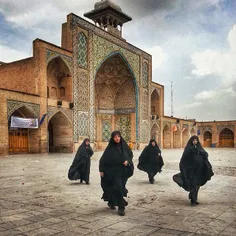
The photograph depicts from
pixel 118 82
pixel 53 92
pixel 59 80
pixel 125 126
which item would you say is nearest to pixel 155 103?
pixel 125 126

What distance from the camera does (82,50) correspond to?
20641 mm

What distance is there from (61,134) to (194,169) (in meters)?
15.5

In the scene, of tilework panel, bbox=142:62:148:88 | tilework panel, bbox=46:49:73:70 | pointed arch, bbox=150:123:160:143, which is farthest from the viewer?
pointed arch, bbox=150:123:160:143

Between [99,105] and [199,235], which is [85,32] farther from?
[199,235]

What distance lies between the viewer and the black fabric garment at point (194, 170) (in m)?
5.06

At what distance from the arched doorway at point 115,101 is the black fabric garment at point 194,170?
831 inches

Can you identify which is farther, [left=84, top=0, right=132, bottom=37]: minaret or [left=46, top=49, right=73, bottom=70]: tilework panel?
[left=84, top=0, right=132, bottom=37]: minaret

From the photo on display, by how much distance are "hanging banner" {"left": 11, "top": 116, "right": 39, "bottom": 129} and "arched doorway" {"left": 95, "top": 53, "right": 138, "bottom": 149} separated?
1038 cm

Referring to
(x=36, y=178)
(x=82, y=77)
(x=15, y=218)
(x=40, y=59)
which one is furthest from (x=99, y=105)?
(x=15, y=218)

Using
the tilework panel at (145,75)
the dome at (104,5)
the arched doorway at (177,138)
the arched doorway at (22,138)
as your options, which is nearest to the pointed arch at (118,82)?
the tilework panel at (145,75)

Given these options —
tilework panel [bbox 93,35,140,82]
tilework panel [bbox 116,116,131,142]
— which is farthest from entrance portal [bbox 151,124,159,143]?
tilework panel [bbox 93,35,140,82]

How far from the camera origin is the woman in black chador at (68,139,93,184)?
697 cm

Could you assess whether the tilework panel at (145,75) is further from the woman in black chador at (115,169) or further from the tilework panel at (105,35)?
the woman in black chador at (115,169)

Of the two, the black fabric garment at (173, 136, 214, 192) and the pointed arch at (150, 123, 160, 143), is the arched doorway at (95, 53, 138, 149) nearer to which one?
the pointed arch at (150, 123, 160, 143)
